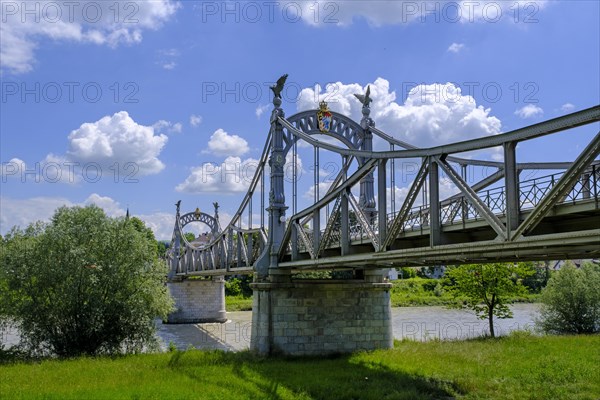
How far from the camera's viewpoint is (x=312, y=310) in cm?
2519

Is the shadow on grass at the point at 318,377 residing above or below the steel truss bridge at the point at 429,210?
below

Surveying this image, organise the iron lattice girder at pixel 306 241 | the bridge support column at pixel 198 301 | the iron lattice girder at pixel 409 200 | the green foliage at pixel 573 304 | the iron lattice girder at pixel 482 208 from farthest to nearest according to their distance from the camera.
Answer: the bridge support column at pixel 198 301 → the green foliage at pixel 573 304 → the iron lattice girder at pixel 306 241 → the iron lattice girder at pixel 409 200 → the iron lattice girder at pixel 482 208

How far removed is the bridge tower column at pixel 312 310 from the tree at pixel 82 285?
193 inches

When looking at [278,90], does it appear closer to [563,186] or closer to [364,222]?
[364,222]

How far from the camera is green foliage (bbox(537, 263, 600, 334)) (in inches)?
1329

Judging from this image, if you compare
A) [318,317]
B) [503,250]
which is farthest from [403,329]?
[503,250]

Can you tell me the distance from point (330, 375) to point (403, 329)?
68.9 feet

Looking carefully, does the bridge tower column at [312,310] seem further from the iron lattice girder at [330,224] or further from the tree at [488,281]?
the tree at [488,281]

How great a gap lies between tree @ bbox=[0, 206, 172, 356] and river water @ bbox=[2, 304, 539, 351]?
8179 mm

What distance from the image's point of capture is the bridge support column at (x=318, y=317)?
24.7 metres

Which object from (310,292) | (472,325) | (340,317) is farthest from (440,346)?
(472,325)

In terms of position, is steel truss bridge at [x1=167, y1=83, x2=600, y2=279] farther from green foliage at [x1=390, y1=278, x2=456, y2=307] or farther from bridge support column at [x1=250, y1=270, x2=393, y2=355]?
green foliage at [x1=390, y1=278, x2=456, y2=307]

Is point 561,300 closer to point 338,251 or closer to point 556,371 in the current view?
point 556,371

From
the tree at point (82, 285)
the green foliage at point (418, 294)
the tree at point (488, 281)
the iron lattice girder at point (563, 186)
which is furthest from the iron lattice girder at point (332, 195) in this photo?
the green foliage at point (418, 294)
